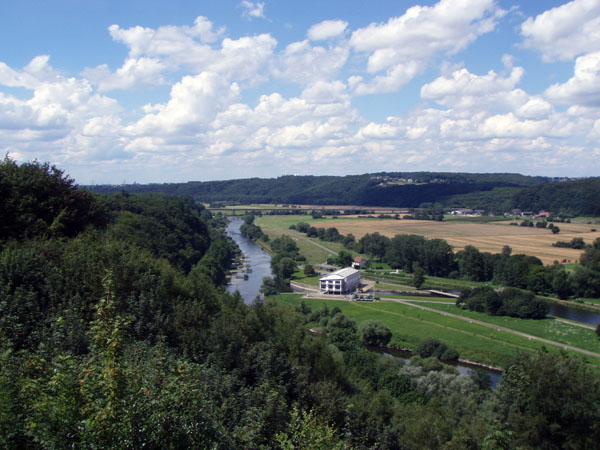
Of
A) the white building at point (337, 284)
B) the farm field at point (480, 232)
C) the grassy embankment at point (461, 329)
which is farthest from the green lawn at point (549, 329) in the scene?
the farm field at point (480, 232)

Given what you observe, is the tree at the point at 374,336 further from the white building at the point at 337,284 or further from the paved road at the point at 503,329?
the white building at the point at 337,284

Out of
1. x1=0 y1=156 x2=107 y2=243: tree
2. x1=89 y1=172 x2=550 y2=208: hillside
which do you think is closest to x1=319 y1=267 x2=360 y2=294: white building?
x1=0 y1=156 x2=107 y2=243: tree

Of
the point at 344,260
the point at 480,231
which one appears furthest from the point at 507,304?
the point at 480,231

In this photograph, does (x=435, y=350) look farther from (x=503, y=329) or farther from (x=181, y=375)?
(x=181, y=375)

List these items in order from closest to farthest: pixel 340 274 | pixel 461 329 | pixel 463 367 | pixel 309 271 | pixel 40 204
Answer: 1. pixel 40 204
2. pixel 463 367
3. pixel 461 329
4. pixel 340 274
5. pixel 309 271

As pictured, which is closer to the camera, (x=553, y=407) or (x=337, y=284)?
(x=553, y=407)

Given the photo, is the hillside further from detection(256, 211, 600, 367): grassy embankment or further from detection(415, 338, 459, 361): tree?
detection(415, 338, 459, 361): tree
